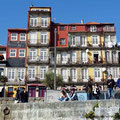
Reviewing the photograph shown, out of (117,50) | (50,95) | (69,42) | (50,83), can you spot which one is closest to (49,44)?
(69,42)

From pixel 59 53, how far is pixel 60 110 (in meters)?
25.9

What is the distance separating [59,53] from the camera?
39.6 meters

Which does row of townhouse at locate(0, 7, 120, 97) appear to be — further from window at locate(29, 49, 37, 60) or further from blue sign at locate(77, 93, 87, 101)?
blue sign at locate(77, 93, 87, 101)

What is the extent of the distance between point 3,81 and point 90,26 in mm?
18556

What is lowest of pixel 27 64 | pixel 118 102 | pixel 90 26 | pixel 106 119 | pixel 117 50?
pixel 106 119

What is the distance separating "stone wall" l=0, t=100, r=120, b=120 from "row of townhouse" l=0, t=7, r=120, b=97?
73.3ft

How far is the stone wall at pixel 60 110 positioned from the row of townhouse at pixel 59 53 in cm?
2235

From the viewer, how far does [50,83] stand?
33.2 metres

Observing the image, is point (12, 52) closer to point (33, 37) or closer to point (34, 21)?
point (33, 37)

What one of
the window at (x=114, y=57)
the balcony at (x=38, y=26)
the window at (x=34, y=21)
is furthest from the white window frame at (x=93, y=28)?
the window at (x=34, y=21)

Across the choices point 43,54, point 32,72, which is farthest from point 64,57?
point 32,72

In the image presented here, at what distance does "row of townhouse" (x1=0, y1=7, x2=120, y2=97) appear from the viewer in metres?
38.3

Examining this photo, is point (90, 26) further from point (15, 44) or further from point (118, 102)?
point (118, 102)

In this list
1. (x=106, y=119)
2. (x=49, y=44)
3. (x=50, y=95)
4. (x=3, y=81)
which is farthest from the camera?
(x=49, y=44)
